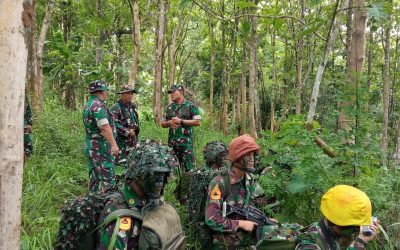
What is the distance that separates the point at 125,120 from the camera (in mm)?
5918

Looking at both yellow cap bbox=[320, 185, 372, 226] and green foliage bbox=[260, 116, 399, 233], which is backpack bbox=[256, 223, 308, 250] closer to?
yellow cap bbox=[320, 185, 372, 226]

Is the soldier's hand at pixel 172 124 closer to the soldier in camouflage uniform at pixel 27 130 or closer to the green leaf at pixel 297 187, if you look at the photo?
the soldier in camouflage uniform at pixel 27 130

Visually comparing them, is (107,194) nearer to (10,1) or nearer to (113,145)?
(10,1)

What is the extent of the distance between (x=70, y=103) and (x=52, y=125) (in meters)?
8.33

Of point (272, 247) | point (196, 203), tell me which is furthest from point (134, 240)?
point (196, 203)

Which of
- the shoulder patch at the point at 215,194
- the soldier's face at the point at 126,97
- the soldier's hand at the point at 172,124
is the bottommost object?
the shoulder patch at the point at 215,194

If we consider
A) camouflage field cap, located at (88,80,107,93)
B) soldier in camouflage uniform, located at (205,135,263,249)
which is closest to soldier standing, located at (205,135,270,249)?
soldier in camouflage uniform, located at (205,135,263,249)

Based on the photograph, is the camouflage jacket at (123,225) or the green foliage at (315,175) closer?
the camouflage jacket at (123,225)

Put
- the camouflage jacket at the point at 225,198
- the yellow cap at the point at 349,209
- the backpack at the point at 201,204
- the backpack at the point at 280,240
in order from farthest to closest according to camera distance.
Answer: the backpack at the point at 201,204 → the camouflage jacket at the point at 225,198 → the backpack at the point at 280,240 → the yellow cap at the point at 349,209

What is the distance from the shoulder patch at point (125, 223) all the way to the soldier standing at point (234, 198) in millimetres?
961

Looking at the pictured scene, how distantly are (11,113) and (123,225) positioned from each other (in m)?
0.82

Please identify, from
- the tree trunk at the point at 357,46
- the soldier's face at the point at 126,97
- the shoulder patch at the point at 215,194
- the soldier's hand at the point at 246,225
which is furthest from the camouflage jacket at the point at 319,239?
the soldier's face at the point at 126,97

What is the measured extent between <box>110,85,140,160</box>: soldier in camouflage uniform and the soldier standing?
10.1 feet

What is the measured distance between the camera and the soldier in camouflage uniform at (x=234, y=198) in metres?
2.93
